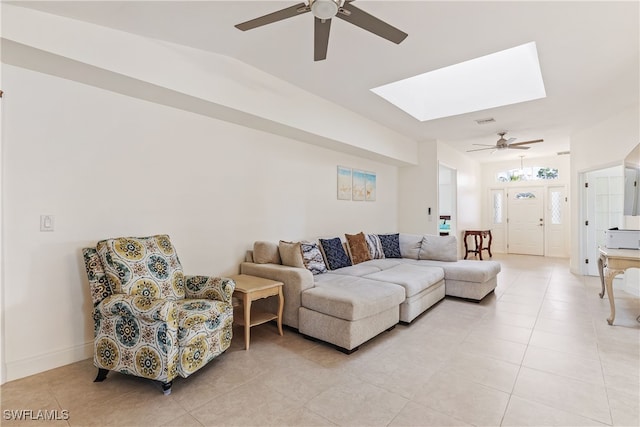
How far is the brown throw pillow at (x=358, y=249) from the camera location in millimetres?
4466

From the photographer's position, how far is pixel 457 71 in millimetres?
4289

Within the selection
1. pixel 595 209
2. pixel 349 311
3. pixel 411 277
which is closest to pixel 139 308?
pixel 349 311

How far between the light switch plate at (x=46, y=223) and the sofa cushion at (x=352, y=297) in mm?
2101

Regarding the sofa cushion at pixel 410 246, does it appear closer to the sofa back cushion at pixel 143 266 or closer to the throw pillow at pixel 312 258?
the throw pillow at pixel 312 258

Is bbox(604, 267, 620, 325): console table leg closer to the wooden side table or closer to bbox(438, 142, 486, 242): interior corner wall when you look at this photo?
the wooden side table

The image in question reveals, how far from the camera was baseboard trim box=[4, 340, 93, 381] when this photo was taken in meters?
2.14

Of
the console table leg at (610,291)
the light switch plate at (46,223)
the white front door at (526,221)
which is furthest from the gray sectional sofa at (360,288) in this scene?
the white front door at (526,221)

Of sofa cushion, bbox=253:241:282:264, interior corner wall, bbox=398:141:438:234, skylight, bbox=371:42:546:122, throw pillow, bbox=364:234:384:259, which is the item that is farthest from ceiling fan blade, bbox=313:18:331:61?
interior corner wall, bbox=398:141:438:234

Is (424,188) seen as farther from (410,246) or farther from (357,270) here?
(357,270)

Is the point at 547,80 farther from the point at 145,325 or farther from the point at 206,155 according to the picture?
the point at 145,325

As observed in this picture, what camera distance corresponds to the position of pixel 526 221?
8500 millimetres

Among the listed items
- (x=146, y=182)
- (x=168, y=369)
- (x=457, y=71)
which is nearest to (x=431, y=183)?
(x=457, y=71)

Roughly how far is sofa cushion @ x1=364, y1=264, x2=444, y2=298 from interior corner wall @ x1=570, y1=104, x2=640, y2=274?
3182 mm

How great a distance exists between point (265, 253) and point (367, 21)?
2.47m
